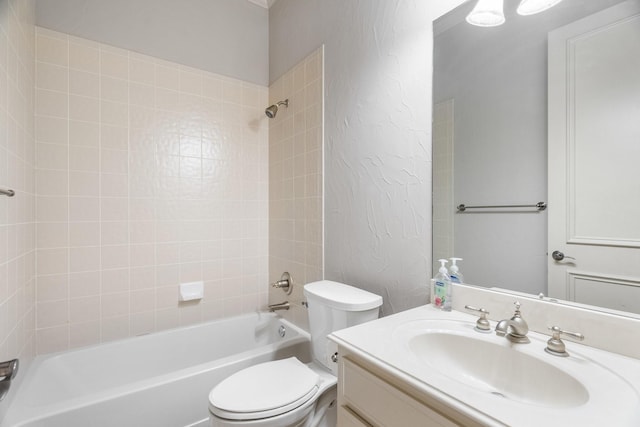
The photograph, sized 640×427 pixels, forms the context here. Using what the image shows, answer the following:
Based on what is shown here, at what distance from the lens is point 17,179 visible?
1.21 metres

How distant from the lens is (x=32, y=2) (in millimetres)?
1447

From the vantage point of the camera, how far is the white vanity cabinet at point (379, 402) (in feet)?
1.92

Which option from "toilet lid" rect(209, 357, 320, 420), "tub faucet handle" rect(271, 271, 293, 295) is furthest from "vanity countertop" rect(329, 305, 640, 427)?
"tub faucet handle" rect(271, 271, 293, 295)

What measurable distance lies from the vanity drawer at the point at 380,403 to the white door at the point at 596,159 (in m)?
0.56

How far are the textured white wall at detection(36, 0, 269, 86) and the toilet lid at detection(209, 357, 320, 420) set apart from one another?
6.33 feet

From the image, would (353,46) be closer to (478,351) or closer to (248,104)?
(248,104)

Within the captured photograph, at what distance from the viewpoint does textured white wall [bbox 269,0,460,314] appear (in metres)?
1.18

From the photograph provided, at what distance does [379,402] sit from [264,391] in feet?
1.87

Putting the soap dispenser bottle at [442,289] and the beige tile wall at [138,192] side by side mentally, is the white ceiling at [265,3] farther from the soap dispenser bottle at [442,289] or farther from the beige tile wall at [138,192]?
the soap dispenser bottle at [442,289]

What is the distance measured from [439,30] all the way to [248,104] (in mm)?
1467

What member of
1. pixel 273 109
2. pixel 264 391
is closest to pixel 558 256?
pixel 264 391

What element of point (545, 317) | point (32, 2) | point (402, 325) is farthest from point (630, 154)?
point (32, 2)

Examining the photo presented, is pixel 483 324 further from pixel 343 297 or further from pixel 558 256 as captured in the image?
pixel 343 297

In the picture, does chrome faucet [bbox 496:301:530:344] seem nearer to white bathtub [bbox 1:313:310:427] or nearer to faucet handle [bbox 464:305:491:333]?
faucet handle [bbox 464:305:491:333]
